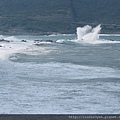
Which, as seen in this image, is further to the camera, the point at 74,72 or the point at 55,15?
the point at 55,15

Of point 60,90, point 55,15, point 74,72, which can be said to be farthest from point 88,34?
point 60,90

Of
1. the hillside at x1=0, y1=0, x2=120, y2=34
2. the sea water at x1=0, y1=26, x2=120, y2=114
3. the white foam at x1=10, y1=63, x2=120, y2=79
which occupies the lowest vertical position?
the sea water at x1=0, y1=26, x2=120, y2=114

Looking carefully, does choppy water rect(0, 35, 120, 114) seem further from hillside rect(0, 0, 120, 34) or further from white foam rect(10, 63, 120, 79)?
hillside rect(0, 0, 120, 34)

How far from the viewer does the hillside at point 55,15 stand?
529 ft

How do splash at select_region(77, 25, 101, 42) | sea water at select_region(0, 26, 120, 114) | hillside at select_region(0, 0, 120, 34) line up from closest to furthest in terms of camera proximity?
1. sea water at select_region(0, 26, 120, 114)
2. splash at select_region(77, 25, 101, 42)
3. hillside at select_region(0, 0, 120, 34)

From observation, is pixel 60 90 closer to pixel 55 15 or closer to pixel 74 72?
pixel 74 72

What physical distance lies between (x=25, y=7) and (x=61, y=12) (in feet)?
72.0

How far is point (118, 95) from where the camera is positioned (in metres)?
23.3

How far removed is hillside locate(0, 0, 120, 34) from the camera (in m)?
161

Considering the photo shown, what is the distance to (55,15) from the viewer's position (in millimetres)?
172375

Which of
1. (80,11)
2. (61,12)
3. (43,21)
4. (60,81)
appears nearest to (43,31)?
(43,21)

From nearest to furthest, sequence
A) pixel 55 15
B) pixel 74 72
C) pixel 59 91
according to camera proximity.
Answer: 1. pixel 59 91
2. pixel 74 72
3. pixel 55 15

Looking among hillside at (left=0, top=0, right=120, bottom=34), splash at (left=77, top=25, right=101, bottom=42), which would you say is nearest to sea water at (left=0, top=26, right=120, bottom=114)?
splash at (left=77, top=25, right=101, bottom=42)

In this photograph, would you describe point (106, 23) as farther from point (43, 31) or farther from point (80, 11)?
point (43, 31)
